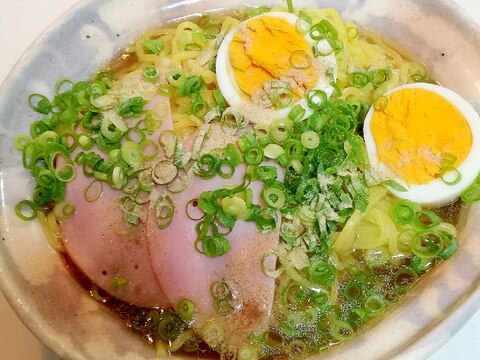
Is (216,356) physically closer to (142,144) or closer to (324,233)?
(324,233)

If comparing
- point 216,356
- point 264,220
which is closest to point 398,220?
point 264,220

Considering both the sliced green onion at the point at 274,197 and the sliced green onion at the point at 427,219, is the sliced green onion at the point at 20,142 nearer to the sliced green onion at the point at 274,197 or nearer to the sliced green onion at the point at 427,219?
the sliced green onion at the point at 274,197

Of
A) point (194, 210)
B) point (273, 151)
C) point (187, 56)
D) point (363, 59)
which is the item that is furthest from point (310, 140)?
point (187, 56)

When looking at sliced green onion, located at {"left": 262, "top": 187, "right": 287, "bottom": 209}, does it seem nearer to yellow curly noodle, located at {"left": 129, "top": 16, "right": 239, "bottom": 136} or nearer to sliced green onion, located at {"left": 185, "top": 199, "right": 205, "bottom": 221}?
sliced green onion, located at {"left": 185, "top": 199, "right": 205, "bottom": 221}

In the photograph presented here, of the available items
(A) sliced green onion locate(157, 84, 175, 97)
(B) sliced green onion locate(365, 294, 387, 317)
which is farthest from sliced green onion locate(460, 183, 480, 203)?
(A) sliced green onion locate(157, 84, 175, 97)

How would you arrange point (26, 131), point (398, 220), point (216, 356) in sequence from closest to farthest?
1. point (216, 356)
2. point (398, 220)
3. point (26, 131)

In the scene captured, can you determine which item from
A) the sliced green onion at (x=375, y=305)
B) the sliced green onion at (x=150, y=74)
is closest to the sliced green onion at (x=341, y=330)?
the sliced green onion at (x=375, y=305)

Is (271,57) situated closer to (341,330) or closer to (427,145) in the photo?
(427,145)
